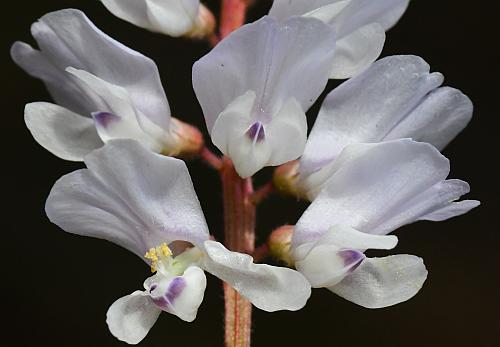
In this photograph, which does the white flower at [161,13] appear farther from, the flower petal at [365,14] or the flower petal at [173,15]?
the flower petal at [365,14]

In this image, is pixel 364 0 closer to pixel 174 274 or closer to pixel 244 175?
pixel 244 175

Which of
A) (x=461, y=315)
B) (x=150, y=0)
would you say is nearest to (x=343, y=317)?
(x=461, y=315)

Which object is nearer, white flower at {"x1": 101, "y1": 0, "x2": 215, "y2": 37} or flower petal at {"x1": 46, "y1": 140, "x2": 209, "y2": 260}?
flower petal at {"x1": 46, "y1": 140, "x2": 209, "y2": 260}

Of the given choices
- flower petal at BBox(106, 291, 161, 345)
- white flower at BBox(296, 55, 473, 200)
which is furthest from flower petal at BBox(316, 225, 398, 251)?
flower petal at BBox(106, 291, 161, 345)

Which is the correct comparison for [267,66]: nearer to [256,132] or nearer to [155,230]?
[256,132]

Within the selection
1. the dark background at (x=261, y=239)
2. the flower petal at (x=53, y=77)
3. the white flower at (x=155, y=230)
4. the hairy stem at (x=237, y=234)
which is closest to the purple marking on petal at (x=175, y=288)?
the white flower at (x=155, y=230)

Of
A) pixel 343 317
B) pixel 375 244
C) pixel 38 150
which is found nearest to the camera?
pixel 375 244

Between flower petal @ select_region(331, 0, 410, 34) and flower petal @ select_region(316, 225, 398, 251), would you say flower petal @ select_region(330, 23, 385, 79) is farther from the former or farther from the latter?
flower petal @ select_region(316, 225, 398, 251)
